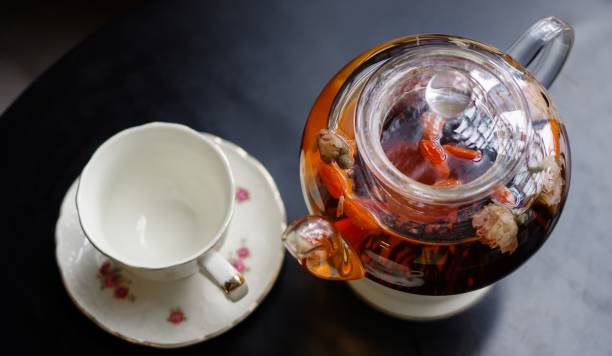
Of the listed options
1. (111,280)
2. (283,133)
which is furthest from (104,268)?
(283,133)

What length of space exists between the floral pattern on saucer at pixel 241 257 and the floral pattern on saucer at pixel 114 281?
12 centimetres

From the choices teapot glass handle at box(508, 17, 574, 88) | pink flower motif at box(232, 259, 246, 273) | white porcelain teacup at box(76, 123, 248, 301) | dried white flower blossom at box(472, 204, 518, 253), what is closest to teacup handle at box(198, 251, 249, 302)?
white porcelain teacup at box(76, 123, 248, 301)

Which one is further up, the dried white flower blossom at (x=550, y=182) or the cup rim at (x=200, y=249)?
the dried white flower blossom at (x=550, y=182)

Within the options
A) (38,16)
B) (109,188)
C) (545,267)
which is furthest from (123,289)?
(38,16)

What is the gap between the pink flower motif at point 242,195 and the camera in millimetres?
852

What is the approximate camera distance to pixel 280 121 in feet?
2.97

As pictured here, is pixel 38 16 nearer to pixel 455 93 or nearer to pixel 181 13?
pixel 181 13

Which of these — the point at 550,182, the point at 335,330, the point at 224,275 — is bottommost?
the point at 335,330

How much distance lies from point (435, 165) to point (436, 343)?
0.29 metres

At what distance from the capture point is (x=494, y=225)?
0.61m

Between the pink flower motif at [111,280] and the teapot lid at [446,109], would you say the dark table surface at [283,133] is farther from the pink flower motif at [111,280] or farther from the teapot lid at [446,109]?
the teapot lid at [446,109]

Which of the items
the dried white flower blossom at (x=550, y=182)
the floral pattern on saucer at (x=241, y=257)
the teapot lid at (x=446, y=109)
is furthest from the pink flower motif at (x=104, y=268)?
the dried white flower blossom at (x=550, y=182)

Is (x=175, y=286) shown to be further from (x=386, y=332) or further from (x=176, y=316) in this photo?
(x=386, y=332)

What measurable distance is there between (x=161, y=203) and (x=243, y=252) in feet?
0.39
